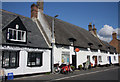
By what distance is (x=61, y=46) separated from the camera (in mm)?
17672

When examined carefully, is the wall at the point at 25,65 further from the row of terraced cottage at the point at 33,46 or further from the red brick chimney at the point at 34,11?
the red brick chimney at the point at 34,11

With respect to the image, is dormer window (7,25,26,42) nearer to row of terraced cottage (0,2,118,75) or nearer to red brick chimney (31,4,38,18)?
row of terraced cottage (0,2,118,75)

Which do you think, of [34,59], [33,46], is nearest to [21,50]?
[33,46]

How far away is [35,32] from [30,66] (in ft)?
16.3

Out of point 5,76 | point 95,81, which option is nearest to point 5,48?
point 5,76

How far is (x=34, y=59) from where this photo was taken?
1452 centimetres

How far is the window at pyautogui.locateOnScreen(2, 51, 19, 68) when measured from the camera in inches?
469

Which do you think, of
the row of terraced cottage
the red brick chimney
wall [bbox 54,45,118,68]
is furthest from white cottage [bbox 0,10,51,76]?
the red brick chimney

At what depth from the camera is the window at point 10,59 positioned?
11915mm

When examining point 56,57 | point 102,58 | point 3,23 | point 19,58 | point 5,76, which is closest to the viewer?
point 5,76

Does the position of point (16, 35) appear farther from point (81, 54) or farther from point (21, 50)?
point (81, 54)

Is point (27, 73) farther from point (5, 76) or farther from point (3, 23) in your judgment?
point (3, 23)

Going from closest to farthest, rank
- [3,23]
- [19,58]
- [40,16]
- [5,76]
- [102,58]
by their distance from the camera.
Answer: [5,76]
[19,58]
[3,23]
[40,16]
[102,58]

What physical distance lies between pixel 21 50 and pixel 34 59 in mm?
2091
